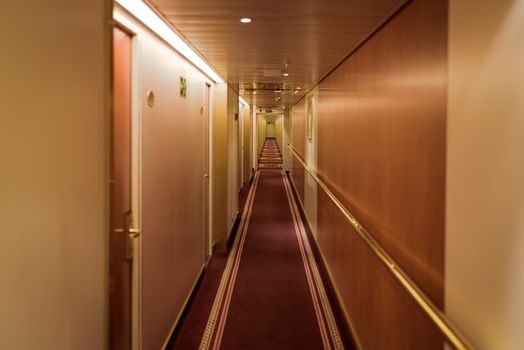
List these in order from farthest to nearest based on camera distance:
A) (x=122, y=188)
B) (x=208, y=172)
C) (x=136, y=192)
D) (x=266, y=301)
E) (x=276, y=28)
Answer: (x=208, y=172) → (x=266, y=301) → (x=276, y=28) → (x=136, y=192) → (x=122, y=188)

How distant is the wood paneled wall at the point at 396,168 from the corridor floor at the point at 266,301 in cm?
38

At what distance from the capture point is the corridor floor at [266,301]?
141 inches

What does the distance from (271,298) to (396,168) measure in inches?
101

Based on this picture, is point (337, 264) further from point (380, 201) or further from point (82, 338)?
point (82, 338)

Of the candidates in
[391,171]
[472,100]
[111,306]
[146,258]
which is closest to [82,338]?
[111,306]

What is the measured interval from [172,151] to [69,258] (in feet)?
6.79

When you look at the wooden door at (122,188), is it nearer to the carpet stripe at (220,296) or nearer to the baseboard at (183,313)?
the baseboard at (183,313)

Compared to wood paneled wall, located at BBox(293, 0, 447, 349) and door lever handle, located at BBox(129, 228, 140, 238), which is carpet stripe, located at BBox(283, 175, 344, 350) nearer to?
wood paneled wall, located at BBox(293, 0, 447, 349)

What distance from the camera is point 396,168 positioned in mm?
2375

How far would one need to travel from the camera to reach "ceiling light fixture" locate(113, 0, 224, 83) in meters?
2.30

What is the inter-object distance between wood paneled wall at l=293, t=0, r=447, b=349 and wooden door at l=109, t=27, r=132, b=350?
154 cm

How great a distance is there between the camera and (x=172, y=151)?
3.47 meters

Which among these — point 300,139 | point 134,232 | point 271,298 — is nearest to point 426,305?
point 134,232

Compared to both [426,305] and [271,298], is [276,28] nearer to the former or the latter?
[426,305]
